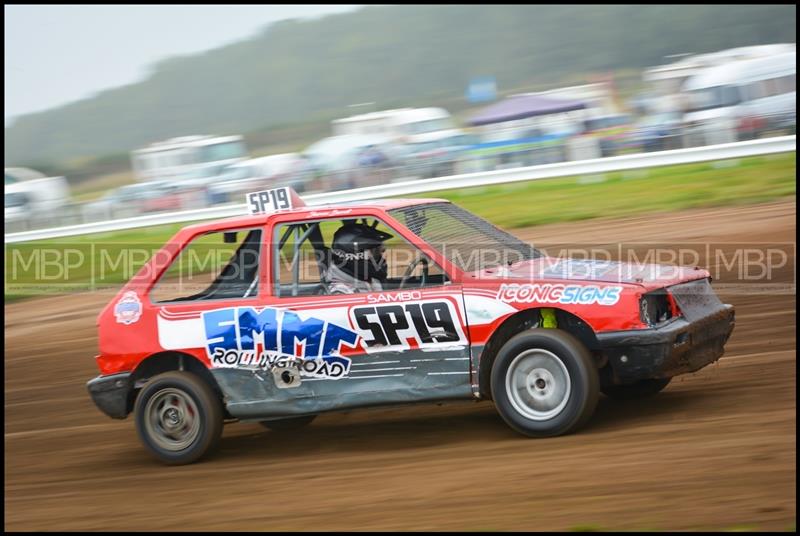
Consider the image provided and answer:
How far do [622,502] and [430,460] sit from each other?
4.83ft

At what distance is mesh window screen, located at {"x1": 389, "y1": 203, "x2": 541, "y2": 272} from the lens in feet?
20.3

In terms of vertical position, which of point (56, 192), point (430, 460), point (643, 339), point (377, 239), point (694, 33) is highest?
point (694, 33)

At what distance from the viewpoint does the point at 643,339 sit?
5617 millimetres

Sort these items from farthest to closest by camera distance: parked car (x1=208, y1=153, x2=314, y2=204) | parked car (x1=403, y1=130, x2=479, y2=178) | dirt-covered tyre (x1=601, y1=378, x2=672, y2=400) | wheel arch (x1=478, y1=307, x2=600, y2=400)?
parked car (x1=208, y1=153, x2=314, y2=204) < parked car (x1=403, y1=130, x2=479, y2=178) < dirt-covered tyre (x1=601, y1=378, x2=672, y2=400) < wheel arch (x1=478, y1=307, x2=600, y2=400)

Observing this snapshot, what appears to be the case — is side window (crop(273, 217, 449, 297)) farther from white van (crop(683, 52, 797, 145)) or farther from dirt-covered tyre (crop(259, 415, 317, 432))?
white van (crop(683, 52, 797, 145))

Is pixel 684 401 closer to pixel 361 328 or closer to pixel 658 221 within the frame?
pixel 361 328

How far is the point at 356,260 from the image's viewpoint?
21.0ft

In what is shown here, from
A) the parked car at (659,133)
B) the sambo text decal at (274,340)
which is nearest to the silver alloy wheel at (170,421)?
the sambo text decal at (274,340)

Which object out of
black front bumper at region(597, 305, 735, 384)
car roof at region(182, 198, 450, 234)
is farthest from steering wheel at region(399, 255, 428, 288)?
black front bumper at region(597, 305, 735, 384)

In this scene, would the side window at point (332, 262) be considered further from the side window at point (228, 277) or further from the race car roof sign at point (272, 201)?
the race car roof sign at point (272, 201)

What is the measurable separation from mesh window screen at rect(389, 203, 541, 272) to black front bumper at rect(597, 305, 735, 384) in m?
0.95

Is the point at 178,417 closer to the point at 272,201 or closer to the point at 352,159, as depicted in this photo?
the point at 272,201

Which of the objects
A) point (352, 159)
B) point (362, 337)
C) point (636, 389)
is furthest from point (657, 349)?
point (352, 159)

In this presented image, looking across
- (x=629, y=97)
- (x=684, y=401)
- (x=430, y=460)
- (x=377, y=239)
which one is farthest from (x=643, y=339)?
(x=629, y=97)
